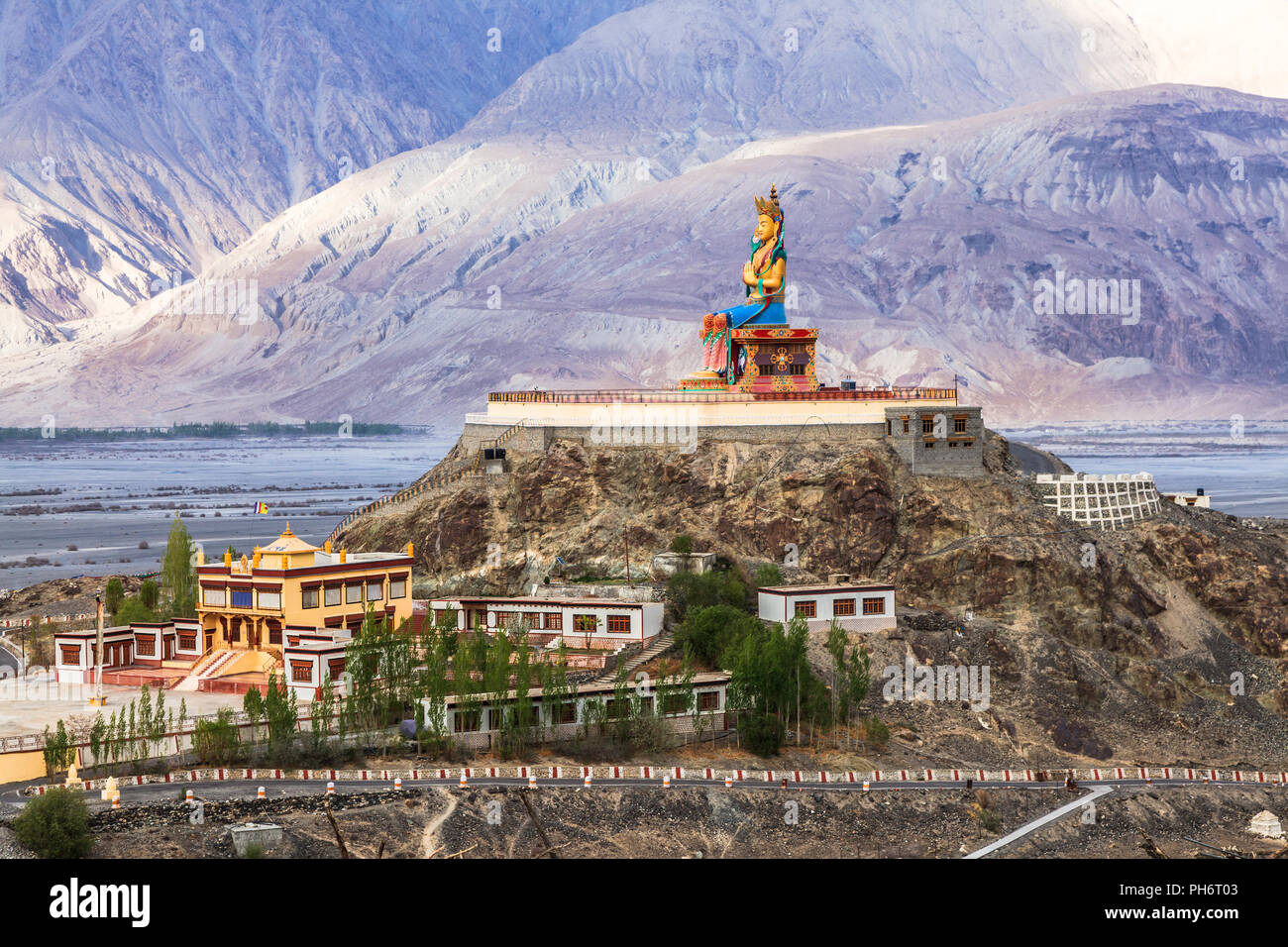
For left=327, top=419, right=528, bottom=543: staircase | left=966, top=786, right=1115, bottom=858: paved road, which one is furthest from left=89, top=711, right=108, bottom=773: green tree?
left=327, top=419, right=528, bottom=543: staircase

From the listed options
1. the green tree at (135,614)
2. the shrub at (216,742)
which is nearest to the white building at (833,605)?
the shrub at (216,742)

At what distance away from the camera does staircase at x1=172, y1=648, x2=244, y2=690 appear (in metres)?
66.4

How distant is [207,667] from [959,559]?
28629mm

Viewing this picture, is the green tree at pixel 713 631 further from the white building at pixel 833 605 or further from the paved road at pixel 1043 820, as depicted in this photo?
the paved road at pixel 1043 820

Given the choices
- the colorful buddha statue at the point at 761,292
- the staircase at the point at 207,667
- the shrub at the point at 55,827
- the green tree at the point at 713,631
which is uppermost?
the colorful buddha statue at the point at 761,292

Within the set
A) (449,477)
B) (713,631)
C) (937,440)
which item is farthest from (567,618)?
(937,440)

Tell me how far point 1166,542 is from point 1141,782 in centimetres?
2430

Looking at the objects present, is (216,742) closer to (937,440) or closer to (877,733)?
(877,733)

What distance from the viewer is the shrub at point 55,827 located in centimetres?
4434

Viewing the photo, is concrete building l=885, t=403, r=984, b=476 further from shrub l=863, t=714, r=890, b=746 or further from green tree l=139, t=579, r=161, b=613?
green tree l=139, t=579, r=161, b=613

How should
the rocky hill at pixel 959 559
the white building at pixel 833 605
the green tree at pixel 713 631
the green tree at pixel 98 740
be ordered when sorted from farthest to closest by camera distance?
1. the rocky hill at pixel 959 559
2. the white building at pixel 833 605
3. the green tree at pixel 713 631
4. the green tree at pixel 98 740

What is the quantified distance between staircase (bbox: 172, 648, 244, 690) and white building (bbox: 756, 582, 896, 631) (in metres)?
18.9

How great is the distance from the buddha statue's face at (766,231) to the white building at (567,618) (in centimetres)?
2236

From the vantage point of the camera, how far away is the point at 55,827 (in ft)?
146
